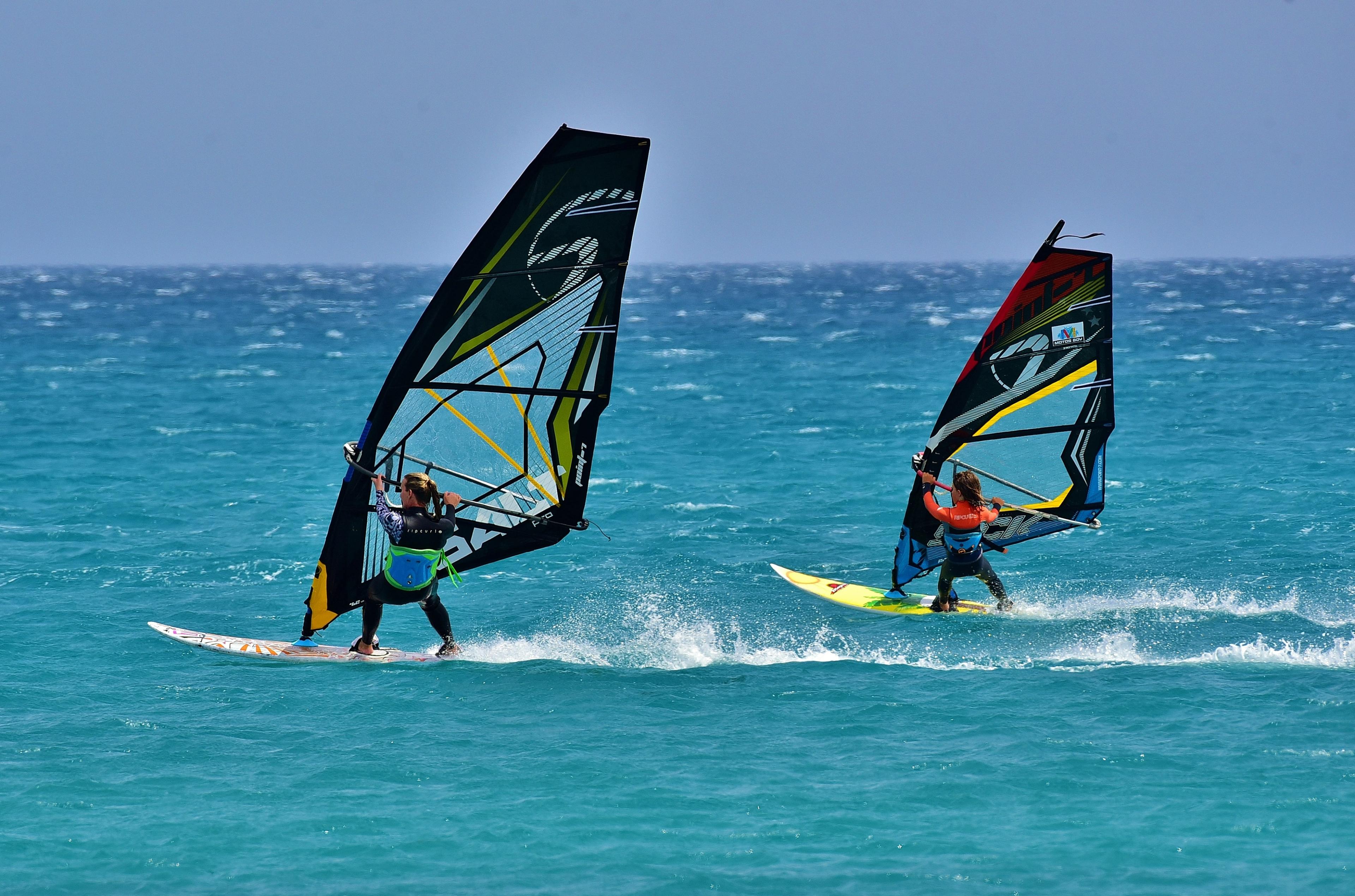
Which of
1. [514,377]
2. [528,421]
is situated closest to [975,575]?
[528,421]

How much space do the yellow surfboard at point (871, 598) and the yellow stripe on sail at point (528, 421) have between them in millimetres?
4416

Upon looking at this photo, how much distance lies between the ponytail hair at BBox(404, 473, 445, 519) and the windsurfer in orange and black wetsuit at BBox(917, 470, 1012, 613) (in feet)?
16.3

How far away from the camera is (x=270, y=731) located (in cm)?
1067

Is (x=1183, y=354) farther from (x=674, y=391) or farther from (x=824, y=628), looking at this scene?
(x=824, y=628)

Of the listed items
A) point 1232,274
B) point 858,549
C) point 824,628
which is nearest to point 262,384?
point 858,549

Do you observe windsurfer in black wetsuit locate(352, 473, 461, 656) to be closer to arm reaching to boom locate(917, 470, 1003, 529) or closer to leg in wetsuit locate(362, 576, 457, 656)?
leg in wetsuit locate(362, 576, 457, 656)

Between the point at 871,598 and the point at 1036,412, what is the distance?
2604 millimetres

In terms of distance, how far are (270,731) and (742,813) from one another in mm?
3876

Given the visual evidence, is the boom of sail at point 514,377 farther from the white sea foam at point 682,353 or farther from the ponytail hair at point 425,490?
the white sea foam at point 682,353

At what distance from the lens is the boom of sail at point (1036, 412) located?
1412 cm

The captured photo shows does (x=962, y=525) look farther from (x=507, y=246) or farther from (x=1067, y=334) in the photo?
(x=507, y=246)

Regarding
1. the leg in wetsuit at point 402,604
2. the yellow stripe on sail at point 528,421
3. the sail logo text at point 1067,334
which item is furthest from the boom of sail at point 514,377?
the sail logo text at point 1067,334

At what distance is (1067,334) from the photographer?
14266mm

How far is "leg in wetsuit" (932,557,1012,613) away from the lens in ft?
45.7
